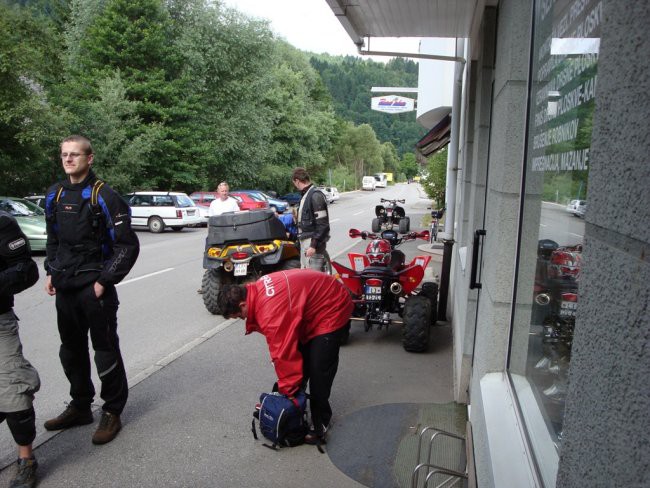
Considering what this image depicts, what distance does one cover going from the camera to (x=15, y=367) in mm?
3424

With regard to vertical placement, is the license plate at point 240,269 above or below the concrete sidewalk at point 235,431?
above

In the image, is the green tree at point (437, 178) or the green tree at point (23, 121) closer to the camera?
the green tree at point (23, 121)

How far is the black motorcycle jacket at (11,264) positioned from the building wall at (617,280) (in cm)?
343

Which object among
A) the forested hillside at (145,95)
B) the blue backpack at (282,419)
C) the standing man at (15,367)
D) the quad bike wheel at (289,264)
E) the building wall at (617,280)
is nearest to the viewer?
the building wall at (617,280)

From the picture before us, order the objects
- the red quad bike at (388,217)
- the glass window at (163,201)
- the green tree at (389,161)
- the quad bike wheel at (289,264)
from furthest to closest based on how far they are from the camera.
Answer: the green tree at (389,161), the glass window at (163,201), the red quad bike at (388,217), the quad bike wheel at (289,264)

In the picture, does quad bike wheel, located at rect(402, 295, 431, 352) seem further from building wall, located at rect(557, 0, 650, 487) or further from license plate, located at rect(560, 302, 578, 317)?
building wall, located at rect(557, 0, 650, 487)

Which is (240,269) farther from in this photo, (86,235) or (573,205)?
(573,205)

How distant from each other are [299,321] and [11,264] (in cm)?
194

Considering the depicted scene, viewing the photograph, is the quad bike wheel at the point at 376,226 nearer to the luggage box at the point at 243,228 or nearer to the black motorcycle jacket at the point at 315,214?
the luggage box at the point at 243,228

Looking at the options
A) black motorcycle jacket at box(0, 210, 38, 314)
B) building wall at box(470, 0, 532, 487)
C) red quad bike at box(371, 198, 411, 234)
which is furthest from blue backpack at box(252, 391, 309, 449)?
red quad bike at box(371, 198, 411, 234)

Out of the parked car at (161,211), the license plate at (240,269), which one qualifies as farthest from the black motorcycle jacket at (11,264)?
the parked car at (161,211)

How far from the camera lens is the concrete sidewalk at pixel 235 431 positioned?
3.63m

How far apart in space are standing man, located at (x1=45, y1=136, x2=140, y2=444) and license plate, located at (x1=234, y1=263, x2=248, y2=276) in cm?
364

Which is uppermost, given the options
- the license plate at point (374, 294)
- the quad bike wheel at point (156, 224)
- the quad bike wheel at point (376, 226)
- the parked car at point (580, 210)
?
the parked car at point (580, 210)
